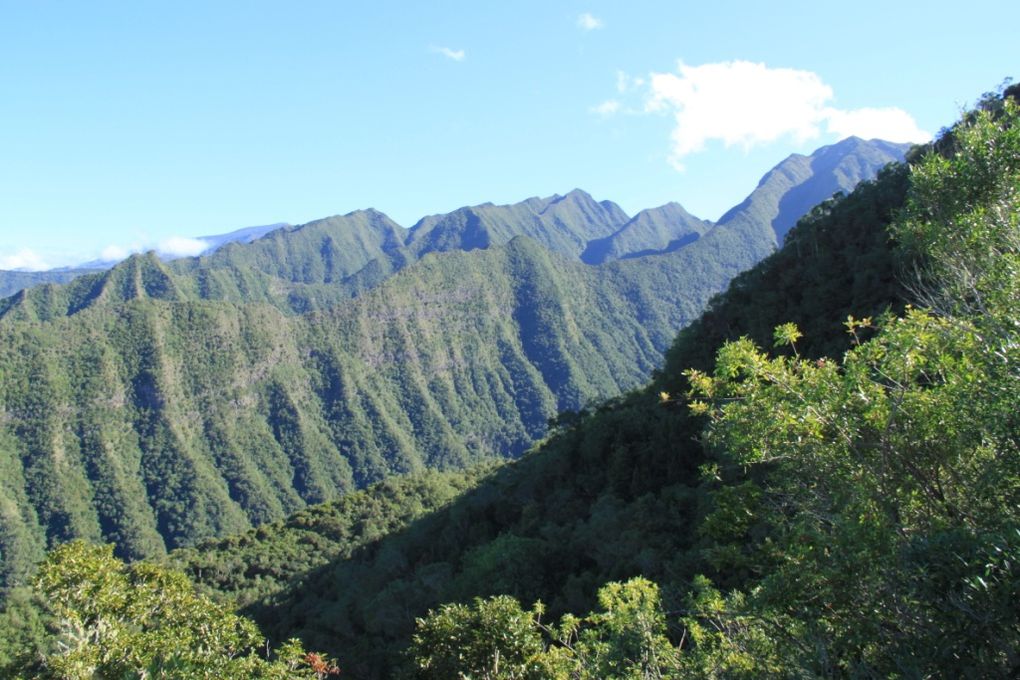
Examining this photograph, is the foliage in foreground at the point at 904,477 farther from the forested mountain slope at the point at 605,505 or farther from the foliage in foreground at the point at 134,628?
the forested mountain slope at the point at 605,505

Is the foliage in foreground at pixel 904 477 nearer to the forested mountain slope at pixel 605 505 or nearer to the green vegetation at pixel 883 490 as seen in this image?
the green vegetation at pixel 883 490

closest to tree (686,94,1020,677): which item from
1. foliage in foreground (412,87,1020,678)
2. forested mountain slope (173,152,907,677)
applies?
foliage in foreground (412,87,1020,678)

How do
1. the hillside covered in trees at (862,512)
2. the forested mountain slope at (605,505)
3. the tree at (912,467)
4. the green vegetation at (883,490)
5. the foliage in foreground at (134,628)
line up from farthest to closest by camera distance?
1. the forested mountain slope at (605,505)
2. the foliage in foreground at (134,628)
3. the hillside covered in trees at (862,512)
4. the green vegetation at (883,490)
5. the tree at (912,467)

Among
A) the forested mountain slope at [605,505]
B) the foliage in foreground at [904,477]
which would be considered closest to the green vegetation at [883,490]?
the foliage in foreground at [904,477]

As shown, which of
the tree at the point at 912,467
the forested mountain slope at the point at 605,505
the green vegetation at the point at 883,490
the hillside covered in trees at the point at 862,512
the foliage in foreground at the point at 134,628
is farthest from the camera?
the forested mountain slope at the point at 605,505

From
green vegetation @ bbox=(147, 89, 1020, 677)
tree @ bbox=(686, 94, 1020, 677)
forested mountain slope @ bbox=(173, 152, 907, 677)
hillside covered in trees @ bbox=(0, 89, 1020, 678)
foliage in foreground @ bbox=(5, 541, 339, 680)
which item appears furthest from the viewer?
forested mountain slope @ bbox=(173, 152, 907, 677)

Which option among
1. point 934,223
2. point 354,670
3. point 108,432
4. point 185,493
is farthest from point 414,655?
point 108,432

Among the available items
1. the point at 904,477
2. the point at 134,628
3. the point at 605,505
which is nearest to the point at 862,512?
the point at 904,477

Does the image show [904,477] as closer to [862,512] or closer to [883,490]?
[883,490]

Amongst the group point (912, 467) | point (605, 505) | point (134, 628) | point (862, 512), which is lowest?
point (605, 505)

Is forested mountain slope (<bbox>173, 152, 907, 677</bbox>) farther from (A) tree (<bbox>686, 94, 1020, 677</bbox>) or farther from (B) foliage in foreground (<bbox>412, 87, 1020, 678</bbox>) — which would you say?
(A) tree (<bbox>686, 94, 1020, 677</bbox>)

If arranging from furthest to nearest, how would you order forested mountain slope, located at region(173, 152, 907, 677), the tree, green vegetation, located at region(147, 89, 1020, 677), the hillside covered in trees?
1. forested mountain slope, located at region(173, 152, 907, 677)
2. the hillside covered in trees
3. green vegetation, located at region(147, 89, 1020, 677)
4. the tree

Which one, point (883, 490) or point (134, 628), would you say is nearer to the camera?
point (883, 490)

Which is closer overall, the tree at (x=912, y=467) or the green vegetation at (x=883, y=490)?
the tree at (x=912, y=467)
